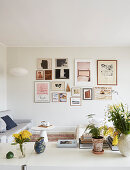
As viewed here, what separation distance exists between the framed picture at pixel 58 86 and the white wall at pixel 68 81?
0.75 ft

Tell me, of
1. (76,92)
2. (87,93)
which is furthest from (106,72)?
(76,92)

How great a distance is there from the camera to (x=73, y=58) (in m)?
5.39

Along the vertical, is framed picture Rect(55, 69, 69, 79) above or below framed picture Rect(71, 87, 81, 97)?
above

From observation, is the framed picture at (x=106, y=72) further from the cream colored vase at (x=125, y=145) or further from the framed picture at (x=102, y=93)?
the cream colored vase at (x=125, y=145)

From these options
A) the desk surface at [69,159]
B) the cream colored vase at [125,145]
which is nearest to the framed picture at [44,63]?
the desk surface at [69,159]

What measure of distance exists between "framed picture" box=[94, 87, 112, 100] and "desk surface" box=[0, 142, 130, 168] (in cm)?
358

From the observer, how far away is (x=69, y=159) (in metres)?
1.60

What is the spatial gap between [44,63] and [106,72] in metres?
1.97

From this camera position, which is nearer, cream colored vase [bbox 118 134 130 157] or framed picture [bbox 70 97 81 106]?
cream colored vase [bbox 118 134 130 157]

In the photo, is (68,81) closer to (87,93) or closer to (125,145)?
(87,93)

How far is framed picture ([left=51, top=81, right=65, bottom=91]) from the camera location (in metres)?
5.37

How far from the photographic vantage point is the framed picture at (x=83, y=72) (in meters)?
5.34

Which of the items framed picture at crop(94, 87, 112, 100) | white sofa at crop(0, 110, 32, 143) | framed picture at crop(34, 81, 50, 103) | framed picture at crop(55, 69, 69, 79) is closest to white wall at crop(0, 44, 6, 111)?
white sofa at crop(0, 110, 32, 143)

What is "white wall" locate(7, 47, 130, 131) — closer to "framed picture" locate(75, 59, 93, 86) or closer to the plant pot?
"framed picture" locate(75, 59, 93, 86)
